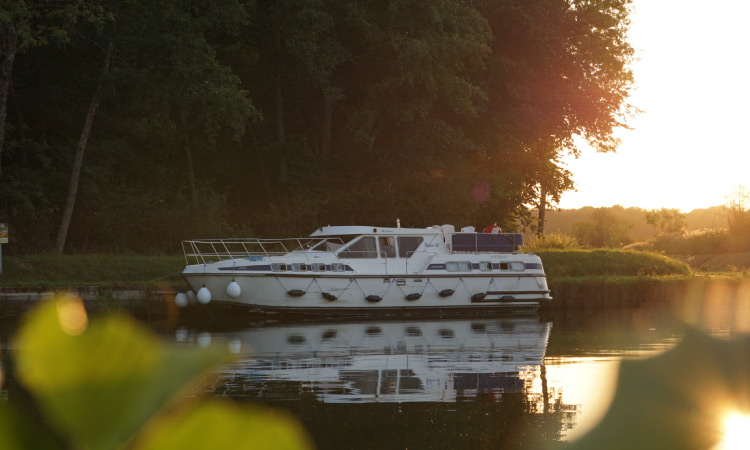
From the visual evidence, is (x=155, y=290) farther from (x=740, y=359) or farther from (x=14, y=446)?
(x=14, y=446)

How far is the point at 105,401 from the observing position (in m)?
0.43

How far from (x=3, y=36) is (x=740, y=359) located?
70.1ft

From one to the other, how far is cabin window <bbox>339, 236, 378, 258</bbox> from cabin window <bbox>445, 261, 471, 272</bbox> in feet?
7.73

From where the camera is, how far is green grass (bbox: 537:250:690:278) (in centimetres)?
3325

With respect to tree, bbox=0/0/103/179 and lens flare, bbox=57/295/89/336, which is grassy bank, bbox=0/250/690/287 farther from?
lens flare, bbox=57/295/89/336

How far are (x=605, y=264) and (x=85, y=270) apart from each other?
18835mm

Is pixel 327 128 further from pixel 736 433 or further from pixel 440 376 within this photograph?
pixel 736 433

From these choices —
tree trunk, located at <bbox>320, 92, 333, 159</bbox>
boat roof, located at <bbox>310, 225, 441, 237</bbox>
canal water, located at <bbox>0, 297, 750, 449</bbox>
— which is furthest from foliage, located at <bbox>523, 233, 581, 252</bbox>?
boat roof, located at <bbox>310, 225, 441, 237</bbox>

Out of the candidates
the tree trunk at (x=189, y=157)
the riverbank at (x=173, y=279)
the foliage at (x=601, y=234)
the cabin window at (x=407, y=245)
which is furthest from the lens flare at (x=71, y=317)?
the foliage at (x=601, y=234)

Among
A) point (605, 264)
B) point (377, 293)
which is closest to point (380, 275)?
point (377, 293)

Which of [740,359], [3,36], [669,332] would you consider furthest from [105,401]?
[3,36]

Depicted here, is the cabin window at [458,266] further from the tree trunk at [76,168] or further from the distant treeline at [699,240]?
the tree trunk at [76,168]

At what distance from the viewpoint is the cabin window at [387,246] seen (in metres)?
26.2

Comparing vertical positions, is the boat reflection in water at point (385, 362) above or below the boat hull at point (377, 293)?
below
